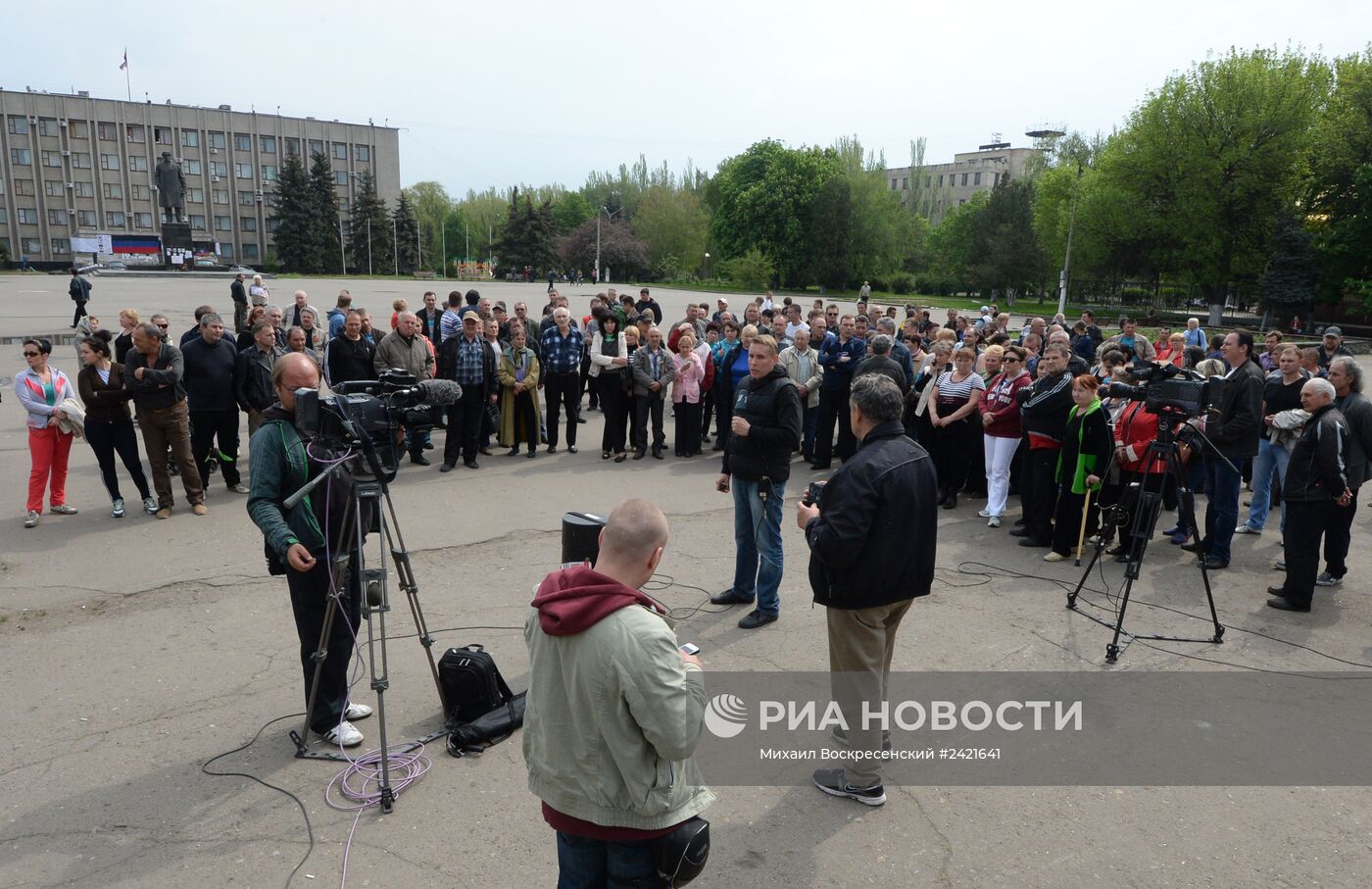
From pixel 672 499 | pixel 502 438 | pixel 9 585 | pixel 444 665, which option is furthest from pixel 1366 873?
pixel 502 438

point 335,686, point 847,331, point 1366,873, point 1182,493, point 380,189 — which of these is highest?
point 380,189

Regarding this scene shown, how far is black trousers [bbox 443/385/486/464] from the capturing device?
1094cm

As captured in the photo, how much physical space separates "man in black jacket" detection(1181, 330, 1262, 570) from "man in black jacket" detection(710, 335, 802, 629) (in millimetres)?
4288

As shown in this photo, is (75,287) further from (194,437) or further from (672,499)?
(672,499)

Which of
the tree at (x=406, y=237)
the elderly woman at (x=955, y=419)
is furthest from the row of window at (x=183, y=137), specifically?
the elderly woman at (x=955, y=419)

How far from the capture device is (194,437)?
9.78 m

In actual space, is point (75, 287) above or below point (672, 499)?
above

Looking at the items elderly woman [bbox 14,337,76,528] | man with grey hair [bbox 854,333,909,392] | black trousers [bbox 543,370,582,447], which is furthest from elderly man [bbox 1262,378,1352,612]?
elderly woman [bbox 14,337,76,528]

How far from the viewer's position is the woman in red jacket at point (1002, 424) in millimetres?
8703

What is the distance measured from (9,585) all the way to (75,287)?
78.1 ft

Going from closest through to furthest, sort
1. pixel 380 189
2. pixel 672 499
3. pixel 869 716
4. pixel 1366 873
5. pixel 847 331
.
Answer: pixel 1366 873, pixel 869 716, pixel 672 499, pixel 847 331, pixel 380 189

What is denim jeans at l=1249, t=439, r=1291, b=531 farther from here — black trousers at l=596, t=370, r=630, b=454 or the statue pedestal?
the statue pedestal

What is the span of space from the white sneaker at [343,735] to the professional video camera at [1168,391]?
17.9 feet

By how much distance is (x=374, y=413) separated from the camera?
13.2ft
